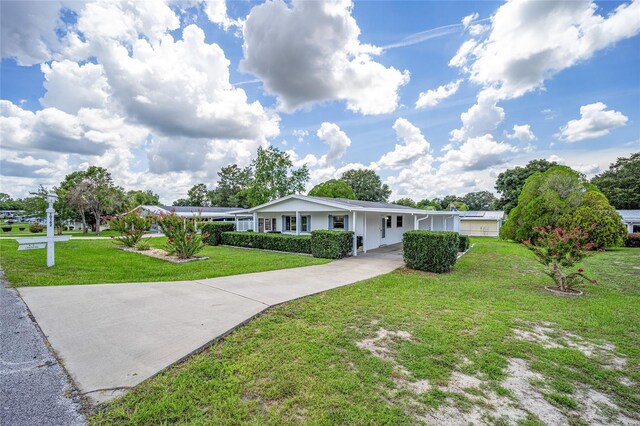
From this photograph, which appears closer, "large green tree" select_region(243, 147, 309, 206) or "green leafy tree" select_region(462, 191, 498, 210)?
"large green tree" select_region(243, 147, 309, 206)

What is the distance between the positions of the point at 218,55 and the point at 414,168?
22777mm

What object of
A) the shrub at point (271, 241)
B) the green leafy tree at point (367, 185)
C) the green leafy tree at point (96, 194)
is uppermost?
the green leafy tree at point (367, 185)

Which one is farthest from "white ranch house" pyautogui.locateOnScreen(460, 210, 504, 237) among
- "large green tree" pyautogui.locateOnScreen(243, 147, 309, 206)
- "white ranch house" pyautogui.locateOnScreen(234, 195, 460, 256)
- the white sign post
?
the white sign post

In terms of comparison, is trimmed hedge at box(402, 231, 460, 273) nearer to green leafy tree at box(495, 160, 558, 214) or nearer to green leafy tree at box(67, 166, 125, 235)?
green leafy tree at box(67, 166, 125, 235)

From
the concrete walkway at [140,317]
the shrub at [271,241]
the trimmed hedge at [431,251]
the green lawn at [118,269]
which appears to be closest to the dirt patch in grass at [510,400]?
the concrete walkway at [140,317]

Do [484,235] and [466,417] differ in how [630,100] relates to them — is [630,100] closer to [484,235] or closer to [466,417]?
[466,417]

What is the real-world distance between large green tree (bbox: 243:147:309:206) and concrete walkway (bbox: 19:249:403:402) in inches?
1013

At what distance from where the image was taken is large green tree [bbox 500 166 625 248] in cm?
1655

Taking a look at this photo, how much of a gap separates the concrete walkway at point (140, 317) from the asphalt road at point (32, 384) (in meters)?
0.12

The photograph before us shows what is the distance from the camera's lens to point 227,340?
3.73 metres

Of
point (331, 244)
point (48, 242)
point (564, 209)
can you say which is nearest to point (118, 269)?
point (48, 242)

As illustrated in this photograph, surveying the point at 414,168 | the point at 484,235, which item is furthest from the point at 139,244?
the point at 484,235

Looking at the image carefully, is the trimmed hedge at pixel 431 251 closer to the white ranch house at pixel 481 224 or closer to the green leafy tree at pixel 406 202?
the white ranch house at pixel 481 224

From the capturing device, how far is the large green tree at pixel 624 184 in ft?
105
